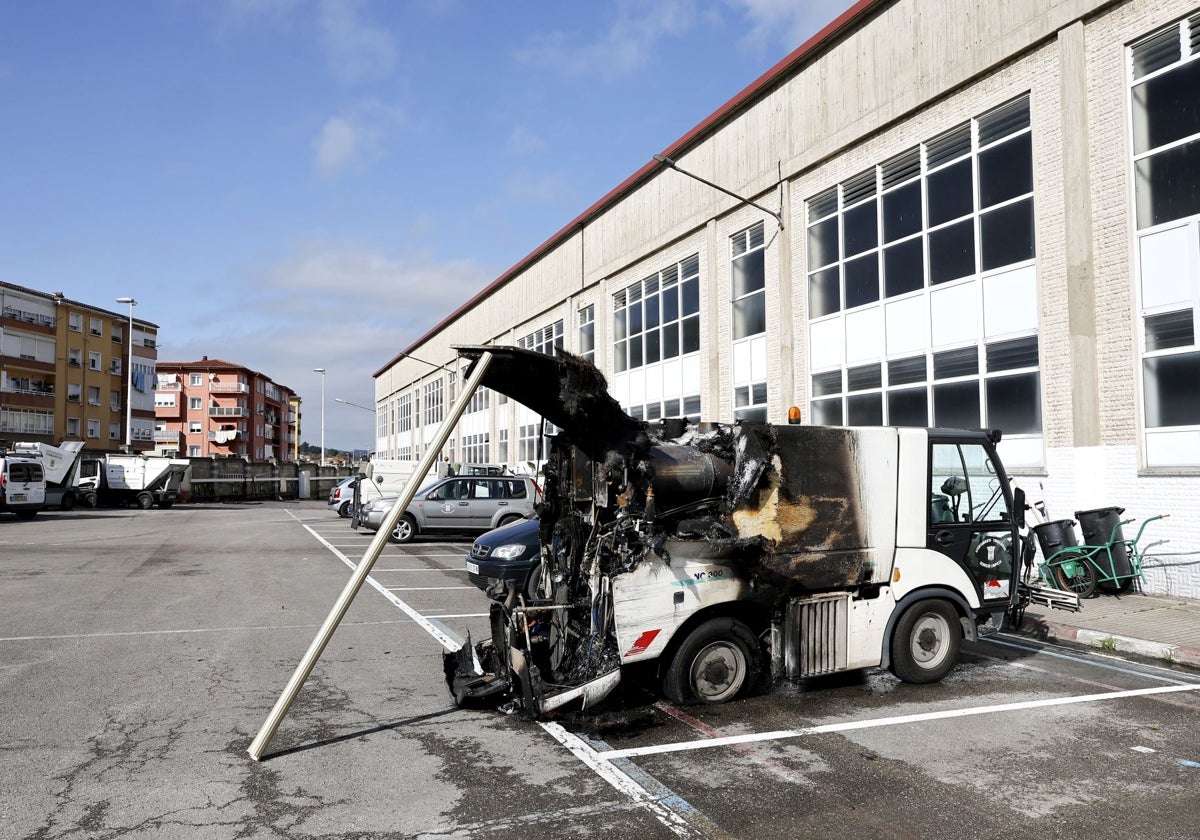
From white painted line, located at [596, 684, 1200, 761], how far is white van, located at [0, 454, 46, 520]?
109ft

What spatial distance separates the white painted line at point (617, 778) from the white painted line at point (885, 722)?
94 mm

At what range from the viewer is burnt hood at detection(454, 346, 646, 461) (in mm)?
6031

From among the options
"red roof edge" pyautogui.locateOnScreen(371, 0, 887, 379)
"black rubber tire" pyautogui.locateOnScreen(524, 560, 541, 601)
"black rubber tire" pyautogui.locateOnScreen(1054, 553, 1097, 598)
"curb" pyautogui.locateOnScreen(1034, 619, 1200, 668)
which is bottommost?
"curb" pyautogui.locateOnScreen(1034, 619, 1200, 668)

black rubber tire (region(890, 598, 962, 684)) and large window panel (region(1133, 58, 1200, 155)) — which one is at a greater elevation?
large window panel (region(1133, 58, 1200, 155))

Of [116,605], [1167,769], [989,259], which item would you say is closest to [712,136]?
[989,259]

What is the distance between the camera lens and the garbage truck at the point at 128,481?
139 ft

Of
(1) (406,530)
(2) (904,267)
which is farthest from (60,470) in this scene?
(2) (904,267)

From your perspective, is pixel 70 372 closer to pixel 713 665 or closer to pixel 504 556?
pixel 504 556

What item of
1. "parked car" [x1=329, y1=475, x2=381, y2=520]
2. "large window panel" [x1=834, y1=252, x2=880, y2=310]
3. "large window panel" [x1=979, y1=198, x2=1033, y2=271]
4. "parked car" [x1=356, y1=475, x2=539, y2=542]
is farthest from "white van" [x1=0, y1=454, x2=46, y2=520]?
"large window panel" [x1=979, y1=198, x2=1033, y2=271]

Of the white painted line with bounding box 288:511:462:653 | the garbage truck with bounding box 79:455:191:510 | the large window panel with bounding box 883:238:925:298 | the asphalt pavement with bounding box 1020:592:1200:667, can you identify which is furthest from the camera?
the garbage truck with bounding box 79:455:191:510

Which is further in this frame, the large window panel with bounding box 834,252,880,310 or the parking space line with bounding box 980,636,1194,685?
the large window panel with bounding box 834,252,880,310

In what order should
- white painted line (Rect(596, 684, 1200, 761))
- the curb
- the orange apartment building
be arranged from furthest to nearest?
the orange apartment building < the curb < white painted line (Rect(596, 684, 1200, 761))

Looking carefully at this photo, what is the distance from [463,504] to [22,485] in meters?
20.9

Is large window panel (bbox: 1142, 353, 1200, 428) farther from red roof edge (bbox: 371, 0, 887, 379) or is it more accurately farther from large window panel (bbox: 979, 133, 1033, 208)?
red roof edge (bbox: 371, 0, 887, 379)
